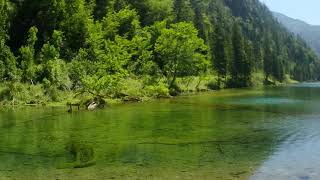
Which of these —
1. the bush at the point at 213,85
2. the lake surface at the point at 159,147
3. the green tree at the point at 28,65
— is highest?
the green tree at the point at 28,65

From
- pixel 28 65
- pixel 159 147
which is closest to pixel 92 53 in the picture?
pixel 28 65

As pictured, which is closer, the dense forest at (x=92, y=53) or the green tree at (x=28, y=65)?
the dense forest at (x=92, y=53)

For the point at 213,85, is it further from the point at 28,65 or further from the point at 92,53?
the point at 28,65

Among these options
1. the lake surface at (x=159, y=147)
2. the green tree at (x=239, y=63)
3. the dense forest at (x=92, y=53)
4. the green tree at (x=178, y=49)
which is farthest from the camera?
the green tree at (x=239, y=63)

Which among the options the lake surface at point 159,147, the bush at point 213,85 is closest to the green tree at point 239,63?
the bush at point 213,85

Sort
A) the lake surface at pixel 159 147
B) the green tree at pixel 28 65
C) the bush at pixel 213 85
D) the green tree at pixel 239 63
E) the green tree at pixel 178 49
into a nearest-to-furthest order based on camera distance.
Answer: the lake surface at pixel 159 147 → the green tree at pixel 28 65 → the green tree at pixel 178 49 → the bush at pixel 213 85 → the green tree at pixel 239 63

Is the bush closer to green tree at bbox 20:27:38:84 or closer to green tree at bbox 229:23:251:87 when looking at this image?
green tree at bbox 229:23:251:87

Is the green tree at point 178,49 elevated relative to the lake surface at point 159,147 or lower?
elevated

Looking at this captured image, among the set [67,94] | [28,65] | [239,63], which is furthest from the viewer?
[239,63]

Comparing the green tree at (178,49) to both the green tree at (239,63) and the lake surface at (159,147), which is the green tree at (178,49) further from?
the lake surface at (159,147)

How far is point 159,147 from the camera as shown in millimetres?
21609

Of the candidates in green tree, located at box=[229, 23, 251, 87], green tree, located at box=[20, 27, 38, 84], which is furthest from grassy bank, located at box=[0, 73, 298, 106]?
green tree, located at box=[229, 23, 251, 87]

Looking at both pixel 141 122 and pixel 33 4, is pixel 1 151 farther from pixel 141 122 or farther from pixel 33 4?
pixel 33 4

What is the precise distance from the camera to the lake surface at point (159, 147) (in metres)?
16.2
